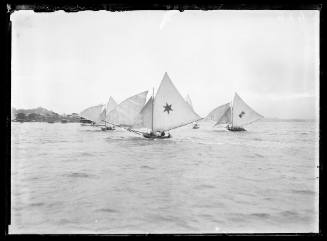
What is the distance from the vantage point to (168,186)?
3002 mm

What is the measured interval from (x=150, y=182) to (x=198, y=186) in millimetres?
611

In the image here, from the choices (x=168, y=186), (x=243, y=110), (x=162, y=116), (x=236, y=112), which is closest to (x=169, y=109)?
(x=162, y=116)

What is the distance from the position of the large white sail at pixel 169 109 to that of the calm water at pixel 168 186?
628 millimetres

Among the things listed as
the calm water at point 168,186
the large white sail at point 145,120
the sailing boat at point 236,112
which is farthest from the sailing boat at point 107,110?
the sailing boat at point 236,112

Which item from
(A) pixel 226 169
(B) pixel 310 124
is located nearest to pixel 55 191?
(A) pixel 226 169

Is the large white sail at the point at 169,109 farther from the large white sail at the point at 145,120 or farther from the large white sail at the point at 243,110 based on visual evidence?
the large white sail at the point at 243,110

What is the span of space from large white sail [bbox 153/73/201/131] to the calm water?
0.63 meters

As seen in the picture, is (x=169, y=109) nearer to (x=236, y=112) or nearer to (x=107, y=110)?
(x=107, y=110)

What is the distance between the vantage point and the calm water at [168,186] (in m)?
2.54

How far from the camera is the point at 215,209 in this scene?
2.68m

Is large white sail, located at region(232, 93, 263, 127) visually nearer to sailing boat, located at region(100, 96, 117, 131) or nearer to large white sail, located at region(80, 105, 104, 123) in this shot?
sailing boat, located at region(100, 96, 117, 131)

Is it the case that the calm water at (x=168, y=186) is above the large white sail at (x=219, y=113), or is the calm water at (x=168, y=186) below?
below

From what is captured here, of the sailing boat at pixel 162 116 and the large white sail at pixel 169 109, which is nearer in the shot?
the large white sail at pixel 169 109

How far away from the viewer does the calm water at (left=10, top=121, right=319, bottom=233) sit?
2541mm
